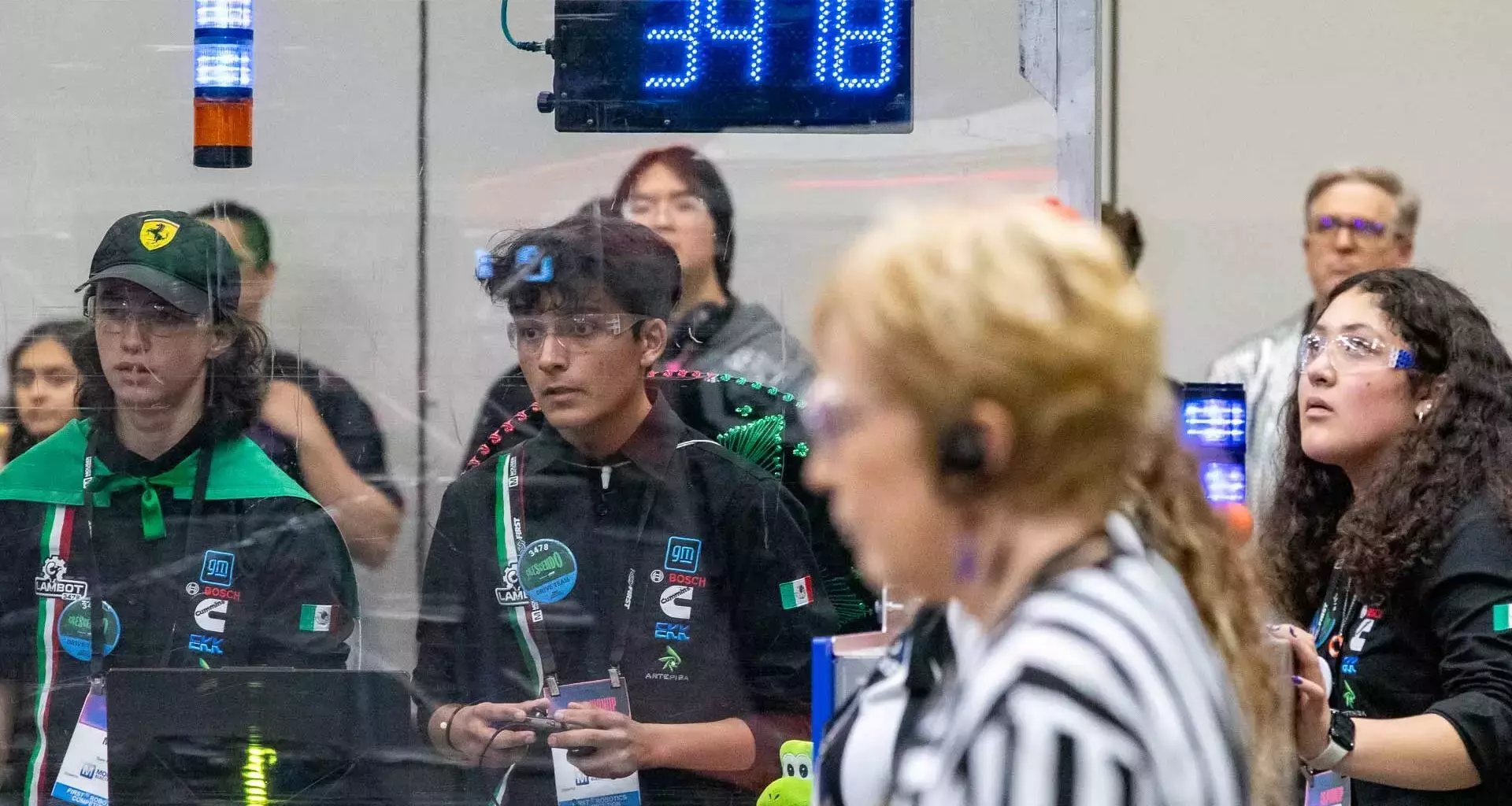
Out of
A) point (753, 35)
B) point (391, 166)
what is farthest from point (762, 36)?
point (391, 166)

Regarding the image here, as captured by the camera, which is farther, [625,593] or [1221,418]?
[625,593]

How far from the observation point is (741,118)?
2857 mm

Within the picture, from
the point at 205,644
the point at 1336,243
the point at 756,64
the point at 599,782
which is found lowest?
the point at 599,782

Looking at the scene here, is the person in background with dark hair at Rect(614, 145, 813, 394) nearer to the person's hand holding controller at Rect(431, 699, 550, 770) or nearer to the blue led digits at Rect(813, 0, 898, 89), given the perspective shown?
the blue led digits at Rect(813, 0, 898, 89)

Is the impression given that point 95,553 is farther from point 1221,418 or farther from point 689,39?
point 1221,418

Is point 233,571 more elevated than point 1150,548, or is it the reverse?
point 1150,548

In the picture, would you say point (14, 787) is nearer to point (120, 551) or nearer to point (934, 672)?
point (120, 551)

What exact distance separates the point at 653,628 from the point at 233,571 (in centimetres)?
79

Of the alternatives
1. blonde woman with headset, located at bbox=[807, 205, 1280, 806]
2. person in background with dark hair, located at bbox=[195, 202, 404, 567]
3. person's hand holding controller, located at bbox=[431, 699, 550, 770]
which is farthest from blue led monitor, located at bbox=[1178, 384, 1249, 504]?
blonde woman with headset, located at bbox=[807, 205, 1280, 806]

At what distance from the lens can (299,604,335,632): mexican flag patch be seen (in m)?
3.01

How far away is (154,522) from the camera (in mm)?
3021

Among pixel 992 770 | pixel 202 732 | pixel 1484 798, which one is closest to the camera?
pixel 992 770

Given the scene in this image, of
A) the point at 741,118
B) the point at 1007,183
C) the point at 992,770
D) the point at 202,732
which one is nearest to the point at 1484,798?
the point at 1007,183

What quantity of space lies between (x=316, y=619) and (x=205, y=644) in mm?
205
